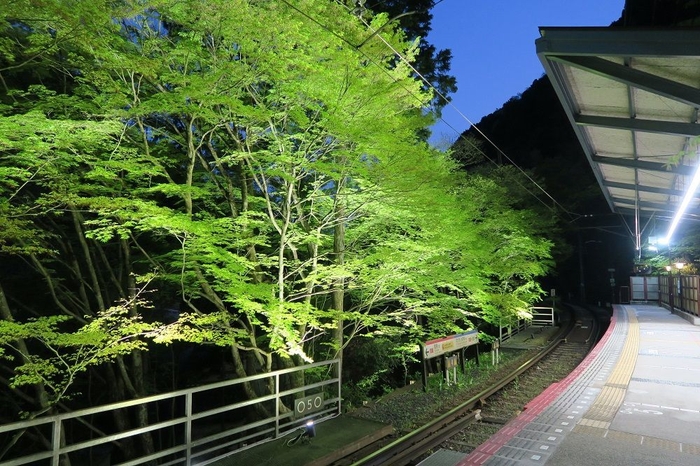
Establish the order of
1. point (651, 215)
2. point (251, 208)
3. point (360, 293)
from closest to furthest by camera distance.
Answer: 1. point (251, 208)
2. point (360, 293)
3. point (651, 215)

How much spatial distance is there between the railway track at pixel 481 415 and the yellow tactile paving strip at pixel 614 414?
2.13 m

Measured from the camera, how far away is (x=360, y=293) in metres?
12.3

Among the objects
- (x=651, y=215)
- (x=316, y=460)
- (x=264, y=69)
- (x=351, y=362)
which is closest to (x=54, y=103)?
(x=264, y=69)

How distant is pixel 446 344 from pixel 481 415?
2.23 metres

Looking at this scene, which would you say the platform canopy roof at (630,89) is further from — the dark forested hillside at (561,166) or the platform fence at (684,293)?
the dark forested hillside at (561,166)

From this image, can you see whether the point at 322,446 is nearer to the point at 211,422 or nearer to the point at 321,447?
the point at 321,447

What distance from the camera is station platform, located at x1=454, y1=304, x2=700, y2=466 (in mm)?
4996

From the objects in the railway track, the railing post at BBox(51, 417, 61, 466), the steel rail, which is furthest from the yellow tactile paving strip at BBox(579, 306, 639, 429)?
the railing post at BBox(51, 417, 61, 466)

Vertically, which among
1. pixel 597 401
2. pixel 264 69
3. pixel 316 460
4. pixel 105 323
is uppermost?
pixel 264 69

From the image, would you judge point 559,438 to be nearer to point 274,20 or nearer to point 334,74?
point 334,74

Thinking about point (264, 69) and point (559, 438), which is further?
point (264, 69)

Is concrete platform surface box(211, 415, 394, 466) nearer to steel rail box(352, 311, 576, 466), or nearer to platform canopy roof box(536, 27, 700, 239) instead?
steel rail box(352, 311, 576, 466)

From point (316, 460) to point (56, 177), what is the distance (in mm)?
6439

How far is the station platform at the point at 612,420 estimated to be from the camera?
16.4 feet
